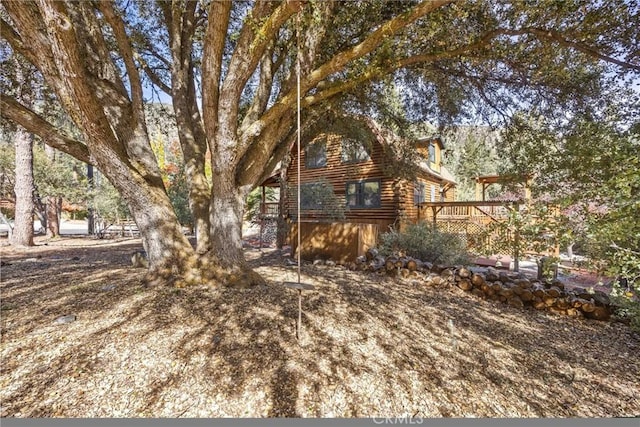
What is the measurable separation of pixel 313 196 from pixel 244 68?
7660 millimetres

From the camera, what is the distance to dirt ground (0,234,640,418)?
1941 mm

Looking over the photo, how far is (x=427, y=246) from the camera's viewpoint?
260 inches

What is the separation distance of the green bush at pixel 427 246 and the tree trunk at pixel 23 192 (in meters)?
11.3

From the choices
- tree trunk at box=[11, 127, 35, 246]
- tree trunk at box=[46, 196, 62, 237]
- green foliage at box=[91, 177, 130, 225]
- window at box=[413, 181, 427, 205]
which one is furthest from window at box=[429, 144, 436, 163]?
tree trunk at box=[46, 196, 62, 237]

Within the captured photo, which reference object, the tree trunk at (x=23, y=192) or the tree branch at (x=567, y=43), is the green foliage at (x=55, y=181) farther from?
the tree branch at (x=567, y=43)

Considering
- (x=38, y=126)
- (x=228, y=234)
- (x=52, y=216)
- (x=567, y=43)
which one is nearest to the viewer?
(x=38, y=126)

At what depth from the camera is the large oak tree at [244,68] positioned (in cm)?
296

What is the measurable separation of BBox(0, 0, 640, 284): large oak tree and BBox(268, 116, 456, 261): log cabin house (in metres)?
1.94

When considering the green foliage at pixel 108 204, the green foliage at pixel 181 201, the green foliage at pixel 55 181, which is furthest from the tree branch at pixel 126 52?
the green foliage at pixel 55 181

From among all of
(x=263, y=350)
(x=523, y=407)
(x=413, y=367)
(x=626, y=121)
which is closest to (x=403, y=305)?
(x=413, y=367)

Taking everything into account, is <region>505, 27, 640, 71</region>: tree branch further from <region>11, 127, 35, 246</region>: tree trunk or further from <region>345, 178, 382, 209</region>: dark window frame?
<region>11, 127, 35, 246</region>: tree trunk

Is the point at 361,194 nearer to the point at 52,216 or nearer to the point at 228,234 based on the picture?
the point at 228,234

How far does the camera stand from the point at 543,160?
4.08m

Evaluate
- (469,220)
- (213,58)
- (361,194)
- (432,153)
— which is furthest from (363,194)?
(213,58)
